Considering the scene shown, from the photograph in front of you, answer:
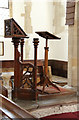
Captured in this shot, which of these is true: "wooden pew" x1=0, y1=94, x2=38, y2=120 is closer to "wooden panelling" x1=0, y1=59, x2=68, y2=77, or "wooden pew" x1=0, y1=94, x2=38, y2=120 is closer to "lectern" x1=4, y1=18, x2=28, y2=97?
"lectern" x1=4, y1=18, x2=28, y2=97

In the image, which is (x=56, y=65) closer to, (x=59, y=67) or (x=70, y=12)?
(x=59, y=67)

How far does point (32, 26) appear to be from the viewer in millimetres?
6871

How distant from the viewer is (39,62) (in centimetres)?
695

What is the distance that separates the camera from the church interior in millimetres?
2857

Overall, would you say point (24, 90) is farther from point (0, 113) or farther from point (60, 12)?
point (60, 12)

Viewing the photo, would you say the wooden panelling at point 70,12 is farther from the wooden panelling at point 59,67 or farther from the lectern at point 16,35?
the wooden panelling at point 59,67

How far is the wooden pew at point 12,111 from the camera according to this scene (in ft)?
2.92

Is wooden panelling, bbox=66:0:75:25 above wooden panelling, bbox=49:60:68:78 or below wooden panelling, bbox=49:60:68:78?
above

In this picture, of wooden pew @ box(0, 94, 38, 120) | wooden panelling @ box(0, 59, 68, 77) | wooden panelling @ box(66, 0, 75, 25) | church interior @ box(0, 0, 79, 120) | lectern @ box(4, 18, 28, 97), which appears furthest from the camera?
wooden panelling @ box(0, 59, 68, 77)

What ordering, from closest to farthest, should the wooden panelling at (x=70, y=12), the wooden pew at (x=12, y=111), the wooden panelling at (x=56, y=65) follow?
the wooden pew at (x=12, y=111) < the wooden panelling at (x=70, y=12) < the wooden panelling at (x=56, y=65)

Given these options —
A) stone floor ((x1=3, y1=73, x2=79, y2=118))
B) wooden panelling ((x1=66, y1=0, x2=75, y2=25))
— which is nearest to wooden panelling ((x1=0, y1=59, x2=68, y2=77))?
wooden panelling ((x1=66, y1=0, x2=75, y2=25))

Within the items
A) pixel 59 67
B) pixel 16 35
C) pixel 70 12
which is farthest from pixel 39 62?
pixel 16 35

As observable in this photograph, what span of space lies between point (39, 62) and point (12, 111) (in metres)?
5.97

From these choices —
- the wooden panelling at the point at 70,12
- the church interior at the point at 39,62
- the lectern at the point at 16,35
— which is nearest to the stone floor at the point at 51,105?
the church interior at the point at 39,62
